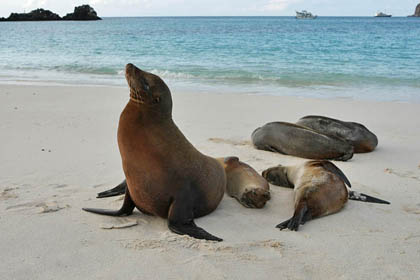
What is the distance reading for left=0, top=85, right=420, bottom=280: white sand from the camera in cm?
307

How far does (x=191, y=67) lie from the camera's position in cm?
1861

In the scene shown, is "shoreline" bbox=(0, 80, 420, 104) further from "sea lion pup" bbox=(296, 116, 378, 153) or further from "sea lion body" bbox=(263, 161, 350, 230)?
"sea lion body" bbox=(263, 161, 350, 230)

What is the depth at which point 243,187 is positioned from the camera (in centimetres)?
455

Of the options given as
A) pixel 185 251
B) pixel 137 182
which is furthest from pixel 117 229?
pixel 185 251

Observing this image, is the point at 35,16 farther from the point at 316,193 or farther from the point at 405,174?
the point at 316,193

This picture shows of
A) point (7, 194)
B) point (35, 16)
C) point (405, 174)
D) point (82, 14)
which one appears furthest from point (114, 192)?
point (35, 16)

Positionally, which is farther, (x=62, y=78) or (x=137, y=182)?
(x=62, y=78)

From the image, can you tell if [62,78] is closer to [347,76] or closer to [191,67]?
[191,67]

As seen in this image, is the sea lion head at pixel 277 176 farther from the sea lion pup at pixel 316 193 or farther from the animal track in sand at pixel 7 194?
the animal track in sand at pixel 7 194

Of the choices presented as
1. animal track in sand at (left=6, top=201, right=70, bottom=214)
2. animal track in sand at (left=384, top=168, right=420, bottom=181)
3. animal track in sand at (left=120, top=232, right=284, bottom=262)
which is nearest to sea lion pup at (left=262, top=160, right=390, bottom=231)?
animal track in sand at (left=120, top=232, right=284, bottom=262)

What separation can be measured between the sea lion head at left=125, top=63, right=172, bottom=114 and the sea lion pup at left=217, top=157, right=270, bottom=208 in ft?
3.76

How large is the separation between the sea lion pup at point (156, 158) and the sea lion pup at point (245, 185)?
2.09 ft

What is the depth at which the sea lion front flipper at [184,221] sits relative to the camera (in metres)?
3.56

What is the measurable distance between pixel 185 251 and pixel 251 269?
1.59ft
